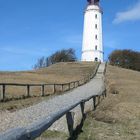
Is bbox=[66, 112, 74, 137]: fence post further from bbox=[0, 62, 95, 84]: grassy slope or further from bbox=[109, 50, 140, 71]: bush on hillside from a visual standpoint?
bbox=[109, 50, 140, 71]: bush on hillside

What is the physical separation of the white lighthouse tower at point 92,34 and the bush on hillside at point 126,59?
51.0 ft

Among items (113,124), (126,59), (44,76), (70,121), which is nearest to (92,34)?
(126,59)

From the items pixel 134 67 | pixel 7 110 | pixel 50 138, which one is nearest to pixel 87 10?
pixel 134 67

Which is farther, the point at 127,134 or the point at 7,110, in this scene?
the point at 7,110

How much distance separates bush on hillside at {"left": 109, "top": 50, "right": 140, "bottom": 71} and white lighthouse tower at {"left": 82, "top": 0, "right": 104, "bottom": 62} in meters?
15.6

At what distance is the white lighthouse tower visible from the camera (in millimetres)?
107812

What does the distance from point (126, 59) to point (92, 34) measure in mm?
20839

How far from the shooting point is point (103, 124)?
1340cm

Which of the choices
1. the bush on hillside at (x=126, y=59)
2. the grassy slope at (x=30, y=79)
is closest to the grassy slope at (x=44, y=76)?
the grassy slope at (x=30, y=79)

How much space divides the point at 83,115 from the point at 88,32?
9590 cm

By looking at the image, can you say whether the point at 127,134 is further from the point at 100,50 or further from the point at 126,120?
the point at 100,50

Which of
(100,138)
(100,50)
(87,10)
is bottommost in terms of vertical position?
(100,138)

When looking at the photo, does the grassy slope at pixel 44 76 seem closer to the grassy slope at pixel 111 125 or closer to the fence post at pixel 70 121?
the grassy slope at pixel 111 125

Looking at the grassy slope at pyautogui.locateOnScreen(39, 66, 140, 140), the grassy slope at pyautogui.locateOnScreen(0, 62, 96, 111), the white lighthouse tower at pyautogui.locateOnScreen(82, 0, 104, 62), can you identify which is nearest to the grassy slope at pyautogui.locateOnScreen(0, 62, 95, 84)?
the grassy slope at pyautogui.locateOnScreen(0, 62, 96, 111)
